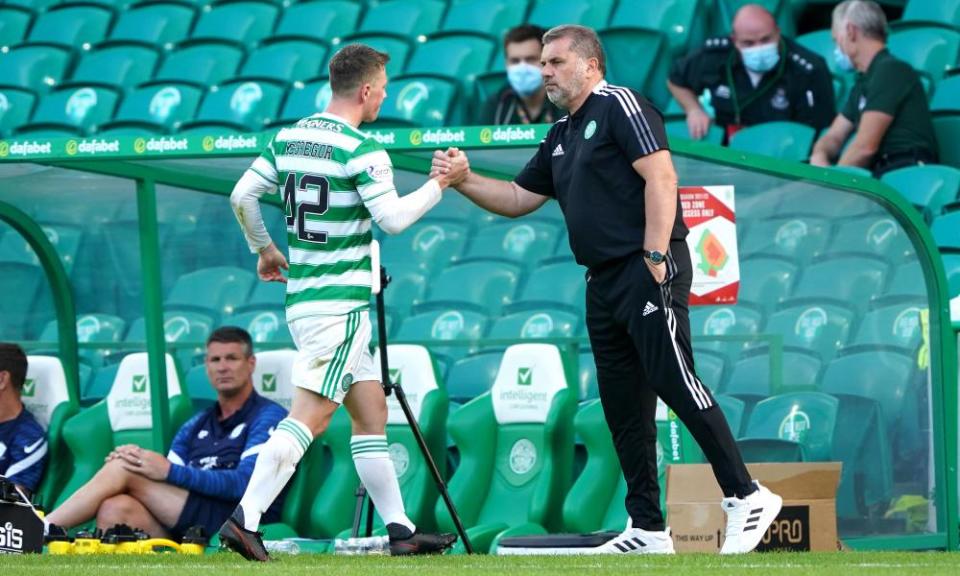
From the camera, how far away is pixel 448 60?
40.9 feet

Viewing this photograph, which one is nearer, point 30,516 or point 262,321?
point 30,516

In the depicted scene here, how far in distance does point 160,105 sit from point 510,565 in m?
8.01

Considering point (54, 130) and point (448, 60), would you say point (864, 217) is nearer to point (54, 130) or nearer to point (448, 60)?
point (448, 60)

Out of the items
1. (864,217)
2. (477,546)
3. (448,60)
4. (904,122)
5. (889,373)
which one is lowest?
(477,546)

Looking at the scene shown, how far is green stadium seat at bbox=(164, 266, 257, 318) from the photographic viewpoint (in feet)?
29.9

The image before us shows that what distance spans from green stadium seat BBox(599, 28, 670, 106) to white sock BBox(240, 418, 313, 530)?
588 cm

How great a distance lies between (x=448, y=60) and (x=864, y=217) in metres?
5.18

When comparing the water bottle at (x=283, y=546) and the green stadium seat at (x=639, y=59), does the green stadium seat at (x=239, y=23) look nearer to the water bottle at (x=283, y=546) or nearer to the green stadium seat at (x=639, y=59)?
the green stadium seat at (x=639, y=59)

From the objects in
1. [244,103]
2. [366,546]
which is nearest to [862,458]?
[366,546]

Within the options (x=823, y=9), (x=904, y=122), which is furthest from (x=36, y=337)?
(x=823, y=9)

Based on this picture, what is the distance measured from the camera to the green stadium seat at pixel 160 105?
42.4ft

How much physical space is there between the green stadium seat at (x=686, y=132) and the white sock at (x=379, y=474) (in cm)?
468

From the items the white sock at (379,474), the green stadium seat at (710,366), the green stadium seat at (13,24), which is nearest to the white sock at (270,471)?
the white sock at (379,474)

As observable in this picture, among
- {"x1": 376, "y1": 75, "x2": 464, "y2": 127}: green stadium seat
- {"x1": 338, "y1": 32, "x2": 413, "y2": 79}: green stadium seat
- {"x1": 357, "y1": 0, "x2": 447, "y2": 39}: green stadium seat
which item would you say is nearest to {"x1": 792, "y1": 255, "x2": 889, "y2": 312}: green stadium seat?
{"x1": 376, "y1": 75, "x2": 464, "y2": 127}: green stadium seat
